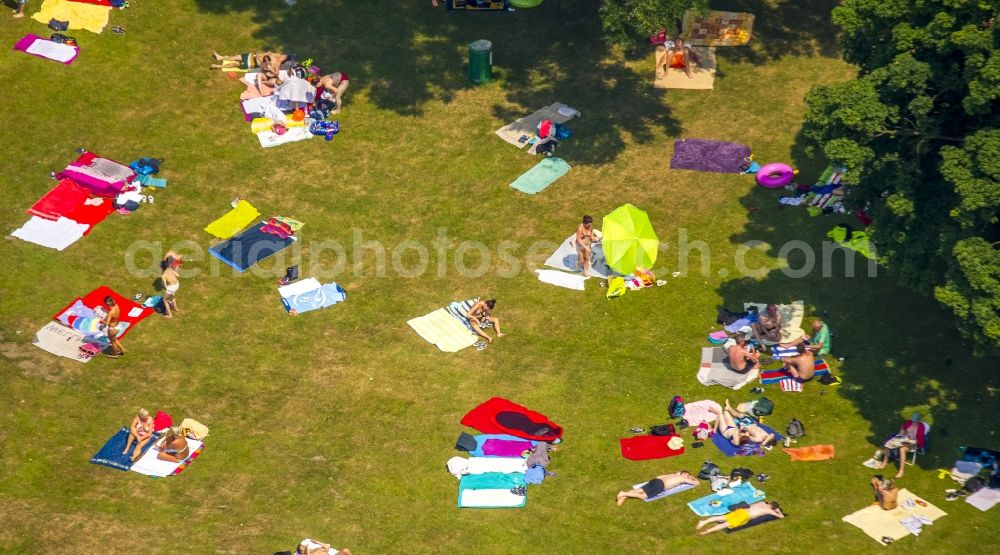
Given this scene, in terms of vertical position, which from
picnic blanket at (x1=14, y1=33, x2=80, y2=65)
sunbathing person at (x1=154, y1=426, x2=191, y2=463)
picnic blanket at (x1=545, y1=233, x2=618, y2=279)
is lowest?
sunbathing person at (x1=154, y1=426, x2=191, y2=463)

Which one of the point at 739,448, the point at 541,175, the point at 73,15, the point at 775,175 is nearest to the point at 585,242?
the point at 541,175

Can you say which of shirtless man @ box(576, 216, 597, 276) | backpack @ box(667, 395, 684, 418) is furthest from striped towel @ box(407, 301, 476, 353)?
backpack @ box(667, 395, 684, 418)

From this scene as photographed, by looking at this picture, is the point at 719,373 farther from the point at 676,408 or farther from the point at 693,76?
the point at 693,76

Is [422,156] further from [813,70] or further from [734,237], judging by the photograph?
[813,70]

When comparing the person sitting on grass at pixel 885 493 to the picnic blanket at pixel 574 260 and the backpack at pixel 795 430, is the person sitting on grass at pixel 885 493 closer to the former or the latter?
the backpack at pixel 795 430

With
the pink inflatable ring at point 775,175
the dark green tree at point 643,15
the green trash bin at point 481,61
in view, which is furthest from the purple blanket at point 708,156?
the green trash bin at point 481,61

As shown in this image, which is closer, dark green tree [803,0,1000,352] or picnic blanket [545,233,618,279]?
dark green tree [803,0,1000,352]

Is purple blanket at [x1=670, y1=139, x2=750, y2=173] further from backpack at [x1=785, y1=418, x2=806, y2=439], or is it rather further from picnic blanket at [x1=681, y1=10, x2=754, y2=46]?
backpack at [x1=785, y1=418, x2=806, y2=439]
